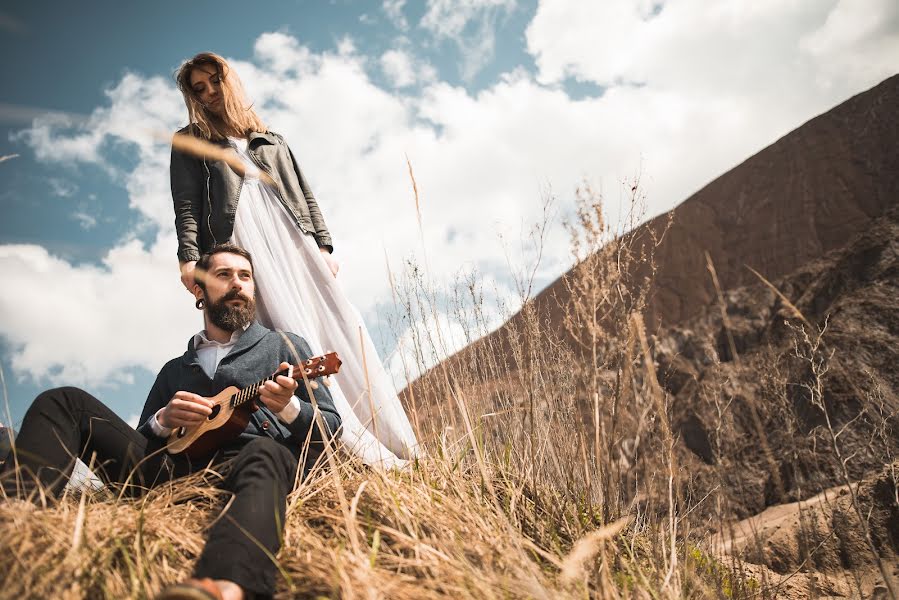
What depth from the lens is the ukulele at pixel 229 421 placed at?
4.29 feet

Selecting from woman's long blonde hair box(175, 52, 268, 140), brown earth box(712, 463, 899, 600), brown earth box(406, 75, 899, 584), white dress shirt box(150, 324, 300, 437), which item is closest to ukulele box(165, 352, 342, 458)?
white dress shirt box(150, 324, 300, 437)

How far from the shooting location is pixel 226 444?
135 cm

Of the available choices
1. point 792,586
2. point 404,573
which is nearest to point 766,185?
point 792,586

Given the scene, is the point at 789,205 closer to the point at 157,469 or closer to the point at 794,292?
the point at 794,292

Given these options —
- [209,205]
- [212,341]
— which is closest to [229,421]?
[212,341]

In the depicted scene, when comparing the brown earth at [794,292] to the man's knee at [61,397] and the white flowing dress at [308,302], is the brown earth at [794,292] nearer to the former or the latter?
the white flowing dress at [308,302]

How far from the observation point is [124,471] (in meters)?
1.28

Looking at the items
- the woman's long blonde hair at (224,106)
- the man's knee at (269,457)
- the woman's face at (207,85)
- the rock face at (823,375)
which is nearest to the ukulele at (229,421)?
the man's knee at (269,457)

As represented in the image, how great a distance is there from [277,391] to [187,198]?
990 millimetres

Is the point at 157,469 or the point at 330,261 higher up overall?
the point at 330,261

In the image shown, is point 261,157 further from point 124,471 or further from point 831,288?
point 831,288

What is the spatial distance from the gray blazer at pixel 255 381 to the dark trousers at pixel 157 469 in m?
0.12

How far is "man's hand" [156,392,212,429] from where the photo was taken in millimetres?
1286

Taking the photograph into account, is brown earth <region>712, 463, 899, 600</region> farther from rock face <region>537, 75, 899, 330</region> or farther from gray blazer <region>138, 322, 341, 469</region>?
rock face <region>537, 75, 899, 330</region>
